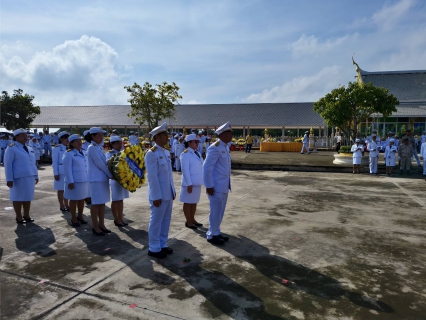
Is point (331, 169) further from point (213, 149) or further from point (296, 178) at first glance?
point (213, 149)

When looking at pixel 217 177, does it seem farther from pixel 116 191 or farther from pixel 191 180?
pixel 116 191

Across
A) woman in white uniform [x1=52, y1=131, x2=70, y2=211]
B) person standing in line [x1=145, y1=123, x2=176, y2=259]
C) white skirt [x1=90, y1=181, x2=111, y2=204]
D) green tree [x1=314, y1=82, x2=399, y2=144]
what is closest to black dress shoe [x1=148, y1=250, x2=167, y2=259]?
person standing in line [x1=145, y1=123, x2=176, y2=259]

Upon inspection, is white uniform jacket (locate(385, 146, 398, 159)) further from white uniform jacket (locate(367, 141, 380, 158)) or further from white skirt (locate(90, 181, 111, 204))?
white skirt (locate(90, 181, 111, 204))

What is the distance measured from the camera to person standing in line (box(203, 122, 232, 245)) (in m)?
4.61

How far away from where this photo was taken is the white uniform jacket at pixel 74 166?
5.46 metres

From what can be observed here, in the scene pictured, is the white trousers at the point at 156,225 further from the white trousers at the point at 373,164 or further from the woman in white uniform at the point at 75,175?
the white trousers at the point at 373,164

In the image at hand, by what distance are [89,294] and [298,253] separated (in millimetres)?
2663

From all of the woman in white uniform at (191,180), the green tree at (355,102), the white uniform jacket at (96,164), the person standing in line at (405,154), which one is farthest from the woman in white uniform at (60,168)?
the green tree at (355,102)

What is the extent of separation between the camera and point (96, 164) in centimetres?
508

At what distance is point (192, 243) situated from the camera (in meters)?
4.68

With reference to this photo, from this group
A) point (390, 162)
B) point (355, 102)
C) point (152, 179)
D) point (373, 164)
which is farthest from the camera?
point (355, 102)

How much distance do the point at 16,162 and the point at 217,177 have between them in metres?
3.81

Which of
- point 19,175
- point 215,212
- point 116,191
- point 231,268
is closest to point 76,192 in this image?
point 116,191

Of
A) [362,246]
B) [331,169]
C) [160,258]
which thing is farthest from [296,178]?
[160,258]
